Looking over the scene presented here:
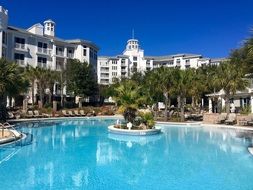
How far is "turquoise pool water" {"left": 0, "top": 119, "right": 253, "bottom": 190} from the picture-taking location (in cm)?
1197

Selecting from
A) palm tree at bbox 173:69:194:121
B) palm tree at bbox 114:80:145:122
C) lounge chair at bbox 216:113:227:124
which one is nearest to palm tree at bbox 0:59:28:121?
palm tree at bbox 114:80:145:122

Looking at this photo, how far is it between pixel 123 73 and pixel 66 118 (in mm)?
67634

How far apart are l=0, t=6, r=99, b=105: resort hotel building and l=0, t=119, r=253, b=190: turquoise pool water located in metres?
36.4

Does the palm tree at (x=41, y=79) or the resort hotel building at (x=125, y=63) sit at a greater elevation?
the resort hotel building at (x=125, y=63)

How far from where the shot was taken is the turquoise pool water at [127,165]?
12.0 meters

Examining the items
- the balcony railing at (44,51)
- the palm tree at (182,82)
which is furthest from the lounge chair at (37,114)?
the palm tree at (182,82)

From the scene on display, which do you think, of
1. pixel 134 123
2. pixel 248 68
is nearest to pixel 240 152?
pixel 248 68

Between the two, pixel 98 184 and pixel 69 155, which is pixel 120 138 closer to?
pixel 69 155

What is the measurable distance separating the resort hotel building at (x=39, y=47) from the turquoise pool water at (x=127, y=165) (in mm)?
36396

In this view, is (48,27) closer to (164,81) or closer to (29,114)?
(29,114)

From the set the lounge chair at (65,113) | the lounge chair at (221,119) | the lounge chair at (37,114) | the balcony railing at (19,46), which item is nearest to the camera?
the lounge chair at (221,119)

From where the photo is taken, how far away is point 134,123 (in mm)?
30156

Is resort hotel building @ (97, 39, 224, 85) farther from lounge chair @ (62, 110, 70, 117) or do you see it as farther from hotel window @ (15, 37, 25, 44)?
lounge chair @ (62, 110, 70, 117)

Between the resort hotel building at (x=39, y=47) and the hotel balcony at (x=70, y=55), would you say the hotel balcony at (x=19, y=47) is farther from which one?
the hotel balcony at (x=70, y=55)
